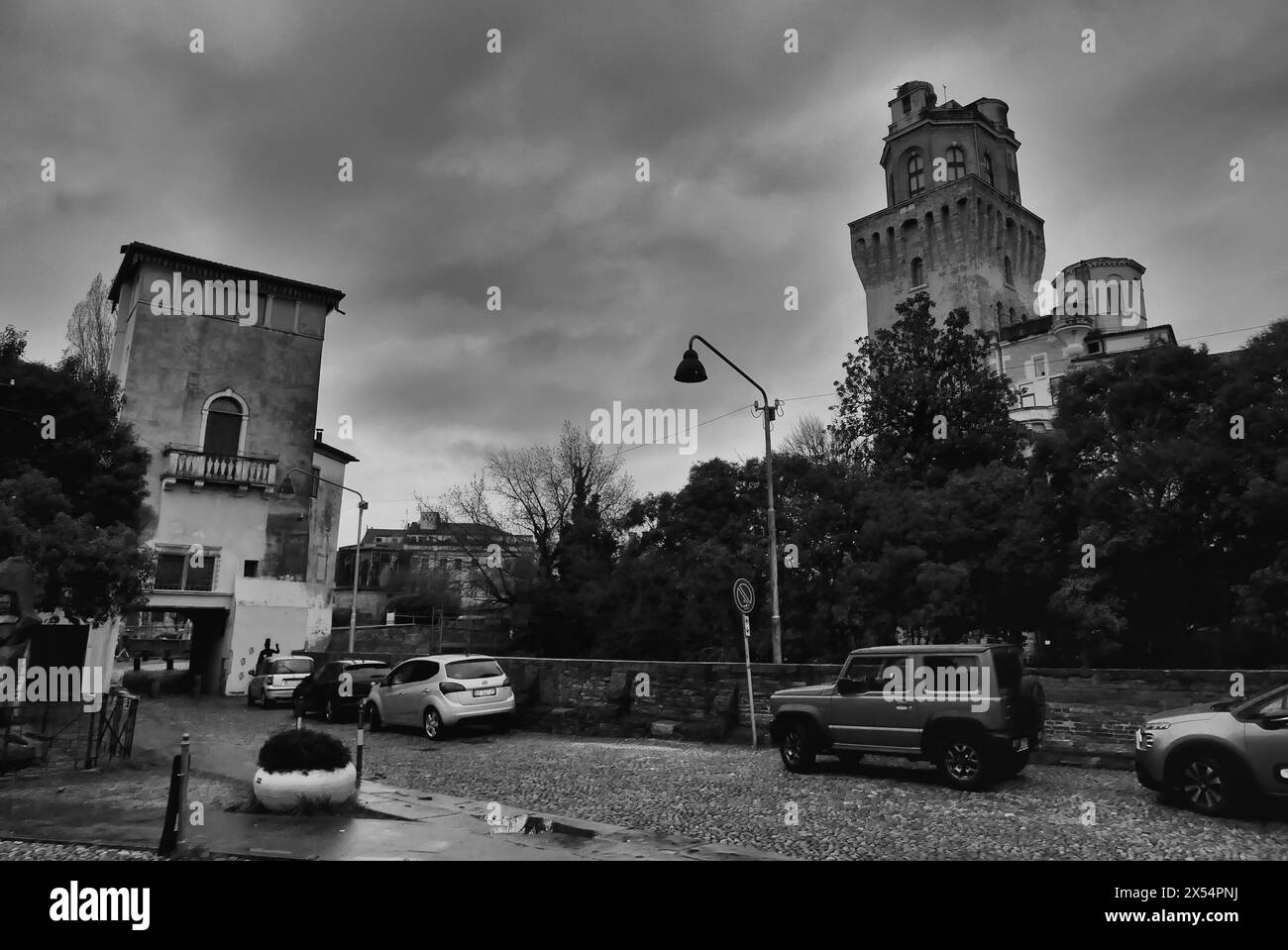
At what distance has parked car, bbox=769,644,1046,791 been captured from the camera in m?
9.83

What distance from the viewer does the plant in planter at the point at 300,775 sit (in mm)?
8578

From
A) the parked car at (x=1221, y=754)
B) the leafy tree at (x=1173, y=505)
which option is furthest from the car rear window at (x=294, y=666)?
the parked car at (x=1221, y=754)

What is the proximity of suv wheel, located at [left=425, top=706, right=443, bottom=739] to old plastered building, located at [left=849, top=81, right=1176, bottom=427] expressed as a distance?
1932 inches

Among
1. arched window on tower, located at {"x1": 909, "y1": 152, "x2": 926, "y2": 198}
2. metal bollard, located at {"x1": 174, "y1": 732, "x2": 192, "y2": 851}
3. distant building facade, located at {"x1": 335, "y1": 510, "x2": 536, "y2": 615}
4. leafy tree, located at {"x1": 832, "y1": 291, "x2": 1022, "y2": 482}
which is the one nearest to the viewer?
metal bollard, located at {"x1": 174, "y1": 732, "x2": 192, "y2": 851}

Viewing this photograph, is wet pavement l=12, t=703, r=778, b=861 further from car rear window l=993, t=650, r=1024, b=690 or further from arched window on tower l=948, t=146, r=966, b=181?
arched window on tower l=948, t=146, r=966, b=181

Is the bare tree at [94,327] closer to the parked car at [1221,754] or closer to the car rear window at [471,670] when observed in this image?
the car rear window at [471,670]

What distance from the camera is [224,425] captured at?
3014cm

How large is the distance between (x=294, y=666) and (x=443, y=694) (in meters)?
11.3

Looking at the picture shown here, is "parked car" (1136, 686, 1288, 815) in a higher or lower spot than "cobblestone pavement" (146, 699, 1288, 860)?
higher

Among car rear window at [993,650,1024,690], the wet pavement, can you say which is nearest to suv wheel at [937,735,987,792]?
car rear window at [993,650,1024,690]

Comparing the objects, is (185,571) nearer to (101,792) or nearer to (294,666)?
(294,666)

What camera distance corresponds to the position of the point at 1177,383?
66.2ft

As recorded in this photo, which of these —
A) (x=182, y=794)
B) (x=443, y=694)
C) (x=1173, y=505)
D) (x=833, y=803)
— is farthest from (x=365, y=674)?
(x=1173, y=505)

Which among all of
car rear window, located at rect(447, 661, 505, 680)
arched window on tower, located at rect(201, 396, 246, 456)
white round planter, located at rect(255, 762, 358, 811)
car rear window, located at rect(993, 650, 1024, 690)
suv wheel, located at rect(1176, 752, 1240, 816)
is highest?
arched window on tower, located at rect(201, 396, 246, 456)
